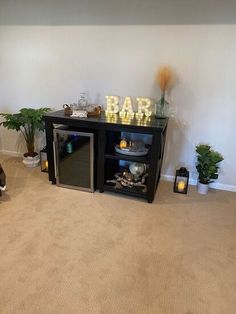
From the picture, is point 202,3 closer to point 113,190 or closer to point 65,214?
point 113,190

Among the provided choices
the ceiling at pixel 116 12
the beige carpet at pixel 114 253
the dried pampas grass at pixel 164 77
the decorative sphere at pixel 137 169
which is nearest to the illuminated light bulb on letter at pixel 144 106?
the dried pampas grass at pixel 164 77

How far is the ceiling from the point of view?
2219mm

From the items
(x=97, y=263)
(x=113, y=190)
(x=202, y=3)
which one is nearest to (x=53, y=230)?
(x=97, y=263)

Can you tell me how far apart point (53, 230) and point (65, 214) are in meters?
0.23

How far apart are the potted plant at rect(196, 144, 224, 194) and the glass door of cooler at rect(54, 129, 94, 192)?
3.81ft

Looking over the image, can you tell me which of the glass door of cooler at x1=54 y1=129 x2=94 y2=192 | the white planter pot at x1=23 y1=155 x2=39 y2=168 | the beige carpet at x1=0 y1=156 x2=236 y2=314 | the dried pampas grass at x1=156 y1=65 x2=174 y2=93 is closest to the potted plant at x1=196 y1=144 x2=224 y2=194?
the beige carpet at x1=0 y1=156 x2=236 y2=314

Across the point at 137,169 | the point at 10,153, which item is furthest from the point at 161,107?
the point at 10,153

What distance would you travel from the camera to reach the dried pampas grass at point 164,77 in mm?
2416

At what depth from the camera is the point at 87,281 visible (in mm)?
1464

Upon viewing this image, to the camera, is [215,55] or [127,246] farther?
[215,55]

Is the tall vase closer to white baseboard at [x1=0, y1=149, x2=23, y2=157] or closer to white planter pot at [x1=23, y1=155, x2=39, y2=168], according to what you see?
white planter pot at [x1=23, y1=155, x2=39, y2=168]

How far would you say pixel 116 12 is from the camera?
2.43 meters

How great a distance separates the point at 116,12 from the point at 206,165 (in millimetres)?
1859

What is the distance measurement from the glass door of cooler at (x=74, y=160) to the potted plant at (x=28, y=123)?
1.80ft
